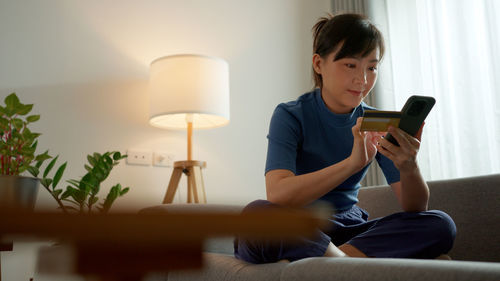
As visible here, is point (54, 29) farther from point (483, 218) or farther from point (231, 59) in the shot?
point (483, 218)

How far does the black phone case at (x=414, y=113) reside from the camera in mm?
1147

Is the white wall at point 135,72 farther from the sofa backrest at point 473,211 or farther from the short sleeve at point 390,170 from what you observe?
the sofa backrest at point 473,211

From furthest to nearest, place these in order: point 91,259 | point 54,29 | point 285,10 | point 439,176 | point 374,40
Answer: point 285,10 → point 439,176 → point 54,29 → point 374,40 → point 91,259

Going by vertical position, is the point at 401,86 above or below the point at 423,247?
above

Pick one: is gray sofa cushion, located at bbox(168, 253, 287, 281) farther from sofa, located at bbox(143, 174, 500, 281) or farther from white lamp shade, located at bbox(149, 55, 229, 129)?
white lamp shade, located at bbox(149, 55, 229, 129)

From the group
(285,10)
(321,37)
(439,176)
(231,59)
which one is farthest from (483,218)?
(285,10)

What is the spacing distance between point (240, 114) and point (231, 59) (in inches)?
15.1

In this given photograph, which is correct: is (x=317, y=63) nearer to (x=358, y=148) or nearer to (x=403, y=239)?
(x=358, y=148)

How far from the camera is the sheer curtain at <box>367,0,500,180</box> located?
2.84m

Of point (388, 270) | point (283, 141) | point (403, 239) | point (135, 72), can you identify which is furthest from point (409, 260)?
point (135, 72)

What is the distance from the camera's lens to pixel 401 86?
3.32 meters

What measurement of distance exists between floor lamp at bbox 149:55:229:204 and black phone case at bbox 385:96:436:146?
4.58 ft

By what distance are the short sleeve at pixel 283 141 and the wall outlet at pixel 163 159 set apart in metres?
1.46

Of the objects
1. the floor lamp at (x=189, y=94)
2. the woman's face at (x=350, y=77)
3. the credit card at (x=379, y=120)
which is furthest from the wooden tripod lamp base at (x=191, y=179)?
the credit card at (x=379, y=120)
